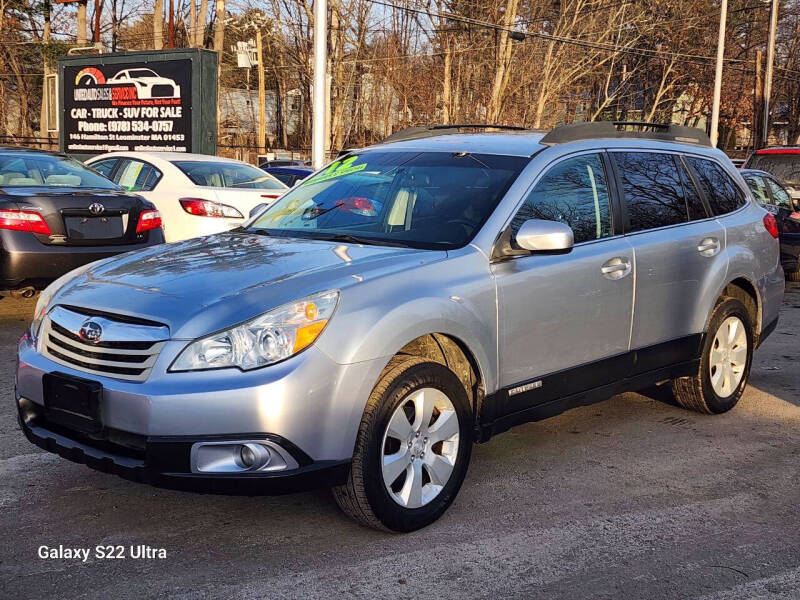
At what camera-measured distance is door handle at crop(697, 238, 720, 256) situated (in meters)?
5.80

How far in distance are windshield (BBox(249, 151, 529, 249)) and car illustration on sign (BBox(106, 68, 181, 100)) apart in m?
15.3

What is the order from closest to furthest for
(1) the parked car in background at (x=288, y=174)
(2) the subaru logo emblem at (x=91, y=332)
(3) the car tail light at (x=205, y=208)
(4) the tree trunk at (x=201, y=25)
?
(2) the subaru logo emblem at (x=91, y=332), (3) the car tail light at (x=205, y=208), (1) the parked car in background at (x=288, y=174), (4) the tree trunk at (x=201, y=25)

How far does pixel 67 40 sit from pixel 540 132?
4390 cm

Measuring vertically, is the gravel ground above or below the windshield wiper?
below

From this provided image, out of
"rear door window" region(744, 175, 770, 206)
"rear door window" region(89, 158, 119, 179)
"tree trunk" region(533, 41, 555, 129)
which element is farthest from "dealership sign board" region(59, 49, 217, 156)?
"tree trunk" region(533, 41, 555, 129)

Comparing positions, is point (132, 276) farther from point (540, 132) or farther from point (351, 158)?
point (540, 132)

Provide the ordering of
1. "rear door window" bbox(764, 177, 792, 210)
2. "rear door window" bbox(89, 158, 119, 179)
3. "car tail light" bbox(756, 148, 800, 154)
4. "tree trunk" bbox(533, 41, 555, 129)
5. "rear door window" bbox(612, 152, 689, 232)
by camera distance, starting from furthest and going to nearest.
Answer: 1. "tree trunk" bbox(533, 41, 555, 129)
2. "car tail light" bbox(756, 148, 800, 154)
3. "rear door window" bbox(764, 177, 792, 210)
4. "rear door window" bbox(89, 158, 119, 179)
5. "rear door window" bbox(612, 152, 689, 232)

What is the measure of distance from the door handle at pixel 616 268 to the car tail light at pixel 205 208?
246 inches

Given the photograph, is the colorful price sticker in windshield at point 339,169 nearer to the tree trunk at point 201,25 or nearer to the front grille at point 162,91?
the front grille at point 162,91

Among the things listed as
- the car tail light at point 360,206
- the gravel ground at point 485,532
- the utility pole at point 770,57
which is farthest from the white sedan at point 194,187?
the utility pole at point 770,57

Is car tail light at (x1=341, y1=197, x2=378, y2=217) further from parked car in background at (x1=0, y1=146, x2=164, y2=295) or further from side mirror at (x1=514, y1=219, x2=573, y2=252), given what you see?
parked car in background at (x1=0, y1=146, x2=164, y2=295)

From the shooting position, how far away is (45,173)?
8789 millimetres

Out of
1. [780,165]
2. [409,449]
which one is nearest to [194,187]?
[409,449]

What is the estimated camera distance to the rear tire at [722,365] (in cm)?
601
